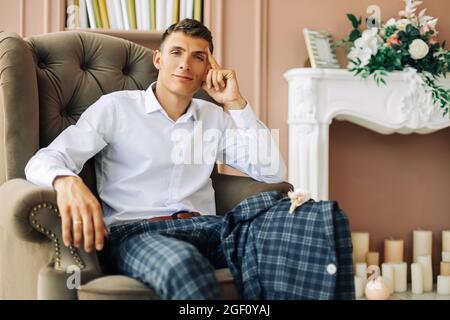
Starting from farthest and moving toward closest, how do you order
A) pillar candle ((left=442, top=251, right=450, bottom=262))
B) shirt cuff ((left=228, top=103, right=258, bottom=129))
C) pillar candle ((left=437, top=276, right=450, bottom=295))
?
pillar candle ((left=442, top=251, right=450, bottom=262)), pillar candle ((left=437, top=276, right=450, bottom=295)), shirt cuff ((left=228, top=103, right=258, bottom=129))

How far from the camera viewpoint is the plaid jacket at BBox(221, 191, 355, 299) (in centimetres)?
122

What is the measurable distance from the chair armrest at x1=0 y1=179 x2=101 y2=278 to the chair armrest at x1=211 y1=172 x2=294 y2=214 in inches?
25.1

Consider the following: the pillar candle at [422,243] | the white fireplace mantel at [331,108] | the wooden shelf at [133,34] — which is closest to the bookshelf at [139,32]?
the wooden shelf at [133,34]

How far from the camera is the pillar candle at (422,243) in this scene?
3049mm

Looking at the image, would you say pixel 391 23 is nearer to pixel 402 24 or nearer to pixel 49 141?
pixel 402 24

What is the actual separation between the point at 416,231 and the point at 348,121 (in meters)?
0.67

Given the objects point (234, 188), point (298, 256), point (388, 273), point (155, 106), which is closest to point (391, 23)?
point (388, 273)

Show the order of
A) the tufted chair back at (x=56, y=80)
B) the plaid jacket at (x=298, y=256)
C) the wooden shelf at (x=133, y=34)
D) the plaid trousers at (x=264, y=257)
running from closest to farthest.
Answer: the plaid trousers at (x=264, y=257), the plaid jacket at (x=298, y=256), the tufted chair back at (x=56, y=80), the wooden shelf at (x=133, y=34)

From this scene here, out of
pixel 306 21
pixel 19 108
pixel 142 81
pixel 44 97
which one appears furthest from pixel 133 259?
pixel 306 21

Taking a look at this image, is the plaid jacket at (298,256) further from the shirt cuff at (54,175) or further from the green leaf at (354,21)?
the green leaf at (354,21)

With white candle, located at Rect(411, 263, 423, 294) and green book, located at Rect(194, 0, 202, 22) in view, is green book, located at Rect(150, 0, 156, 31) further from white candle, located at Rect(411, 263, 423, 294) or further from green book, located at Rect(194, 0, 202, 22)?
white candle, located at Rect(411, 263, 423, 294)

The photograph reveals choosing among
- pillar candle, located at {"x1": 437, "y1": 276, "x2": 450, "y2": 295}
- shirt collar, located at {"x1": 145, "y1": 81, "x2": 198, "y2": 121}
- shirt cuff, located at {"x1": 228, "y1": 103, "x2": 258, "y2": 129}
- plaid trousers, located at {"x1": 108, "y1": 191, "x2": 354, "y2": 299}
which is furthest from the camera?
pillar candle, located at {"x1": 437, "y1": 276, "x2": 450, "y2": 295}

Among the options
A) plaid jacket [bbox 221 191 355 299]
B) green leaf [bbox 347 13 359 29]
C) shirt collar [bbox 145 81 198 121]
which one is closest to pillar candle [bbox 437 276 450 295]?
green leaf [bbox 347 13 359 29]

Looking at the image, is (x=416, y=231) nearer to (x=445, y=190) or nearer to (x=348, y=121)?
(x=445, y=190)
